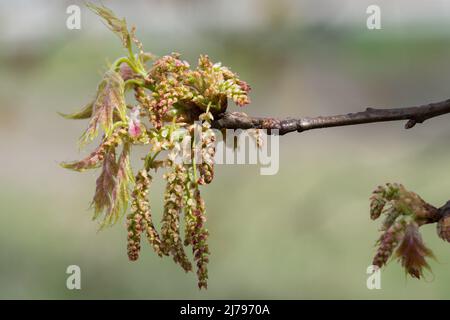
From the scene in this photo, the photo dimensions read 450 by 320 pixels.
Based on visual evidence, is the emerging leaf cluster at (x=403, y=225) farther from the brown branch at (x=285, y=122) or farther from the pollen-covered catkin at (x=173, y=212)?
the pollen-covered catkin at (x=173, y=212)

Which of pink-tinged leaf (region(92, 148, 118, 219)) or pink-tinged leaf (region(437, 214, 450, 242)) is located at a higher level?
pink-tinged leaf (region(92, 148, 118, 219))

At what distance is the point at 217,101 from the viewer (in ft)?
2.64

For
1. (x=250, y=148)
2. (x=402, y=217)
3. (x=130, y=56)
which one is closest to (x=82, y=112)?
(x=130, y=56)

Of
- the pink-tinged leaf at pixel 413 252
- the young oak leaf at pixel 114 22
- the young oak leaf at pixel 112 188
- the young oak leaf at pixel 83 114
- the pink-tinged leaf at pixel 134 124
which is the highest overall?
the young oak leaf at pixel 114 22

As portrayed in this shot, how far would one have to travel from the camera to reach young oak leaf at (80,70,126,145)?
775 millimetres

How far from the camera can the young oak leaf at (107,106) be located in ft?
2.54

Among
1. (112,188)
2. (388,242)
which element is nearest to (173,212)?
(112,188)

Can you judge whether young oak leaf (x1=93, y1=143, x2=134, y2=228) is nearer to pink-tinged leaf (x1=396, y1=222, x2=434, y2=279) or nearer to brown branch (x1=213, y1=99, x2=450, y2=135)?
brown branch (x1=213, y1=99, x2=450, y2=135)

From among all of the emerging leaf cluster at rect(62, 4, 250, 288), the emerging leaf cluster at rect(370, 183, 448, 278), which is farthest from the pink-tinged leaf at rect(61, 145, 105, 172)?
the emerging leaf cluster at rect(370, 183, 448, 278)

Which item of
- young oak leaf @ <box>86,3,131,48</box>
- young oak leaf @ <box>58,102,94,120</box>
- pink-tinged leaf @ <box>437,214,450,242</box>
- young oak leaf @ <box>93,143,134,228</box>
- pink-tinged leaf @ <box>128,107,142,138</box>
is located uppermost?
young oak leaf @ <box>86,3,131,48</box>

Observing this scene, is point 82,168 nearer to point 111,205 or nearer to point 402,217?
point 111,205

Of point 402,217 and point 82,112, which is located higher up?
point 82,112

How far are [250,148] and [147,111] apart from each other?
0.36ft

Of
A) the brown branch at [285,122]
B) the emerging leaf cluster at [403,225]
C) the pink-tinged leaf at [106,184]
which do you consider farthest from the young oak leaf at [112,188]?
the emerging leaf cluster at [403,225]
